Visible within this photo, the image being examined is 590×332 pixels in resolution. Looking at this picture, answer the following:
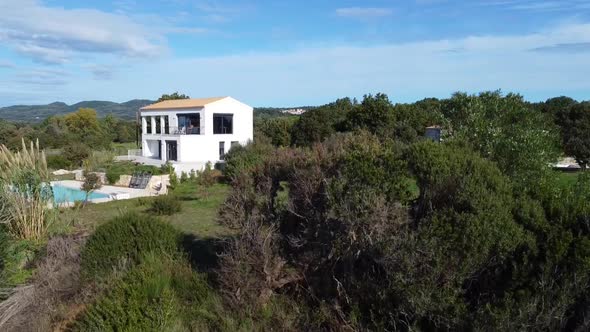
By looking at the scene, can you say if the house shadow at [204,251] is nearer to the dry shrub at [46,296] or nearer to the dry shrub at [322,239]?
the dry shrub at [322,239]

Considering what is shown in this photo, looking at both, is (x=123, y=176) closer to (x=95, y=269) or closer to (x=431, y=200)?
(x=95, y=269)

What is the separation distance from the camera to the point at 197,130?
42.4m

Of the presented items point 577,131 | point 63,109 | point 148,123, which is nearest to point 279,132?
point 148,123

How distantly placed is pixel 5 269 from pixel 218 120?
34.1 meters

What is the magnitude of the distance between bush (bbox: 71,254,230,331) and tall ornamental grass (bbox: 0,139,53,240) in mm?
5019

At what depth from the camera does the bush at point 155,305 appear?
7098 mm

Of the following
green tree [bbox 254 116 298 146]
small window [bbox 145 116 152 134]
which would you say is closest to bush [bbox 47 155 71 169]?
small window [bbox 145 116 152 134]

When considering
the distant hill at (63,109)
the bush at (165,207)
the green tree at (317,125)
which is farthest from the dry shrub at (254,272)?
the distant hill at (63,109)

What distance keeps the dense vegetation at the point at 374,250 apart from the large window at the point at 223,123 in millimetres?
33118

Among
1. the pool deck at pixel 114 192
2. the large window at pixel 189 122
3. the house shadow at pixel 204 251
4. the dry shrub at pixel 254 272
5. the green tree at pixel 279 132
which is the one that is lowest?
the pool deck at pixel 114 192

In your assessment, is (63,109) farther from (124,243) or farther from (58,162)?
(124,243)

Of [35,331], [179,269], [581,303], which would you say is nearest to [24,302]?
[35,331]

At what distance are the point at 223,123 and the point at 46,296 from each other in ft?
118

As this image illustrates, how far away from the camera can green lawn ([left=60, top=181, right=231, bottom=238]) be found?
14289mm
